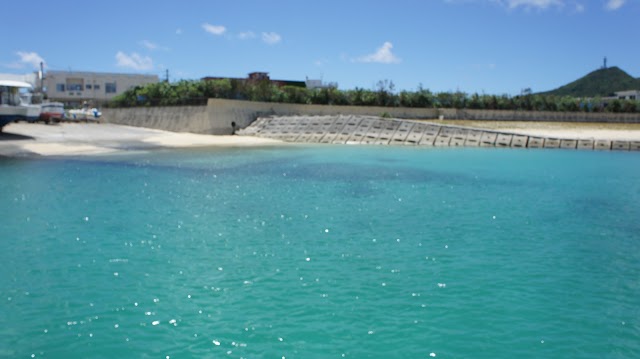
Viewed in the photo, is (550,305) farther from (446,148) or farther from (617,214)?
(446,148)

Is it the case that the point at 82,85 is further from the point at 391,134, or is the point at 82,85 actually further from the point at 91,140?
the point at 391,134

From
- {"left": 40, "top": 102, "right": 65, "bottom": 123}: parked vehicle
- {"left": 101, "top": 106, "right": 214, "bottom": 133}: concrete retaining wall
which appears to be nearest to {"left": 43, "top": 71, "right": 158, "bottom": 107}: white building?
{"left": 101, "top": 106, "right": 214, "bottom": 133}: concrete retaining wall

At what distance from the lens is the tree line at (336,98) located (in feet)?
215

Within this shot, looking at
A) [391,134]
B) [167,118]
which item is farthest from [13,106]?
[391,134]

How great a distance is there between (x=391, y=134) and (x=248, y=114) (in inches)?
676

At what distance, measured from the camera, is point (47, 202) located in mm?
21844

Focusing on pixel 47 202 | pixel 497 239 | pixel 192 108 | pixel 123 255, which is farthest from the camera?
pixel 192 108

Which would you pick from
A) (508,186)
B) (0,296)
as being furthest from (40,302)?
(508,186)

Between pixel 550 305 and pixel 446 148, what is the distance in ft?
141

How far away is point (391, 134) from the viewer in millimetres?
57312

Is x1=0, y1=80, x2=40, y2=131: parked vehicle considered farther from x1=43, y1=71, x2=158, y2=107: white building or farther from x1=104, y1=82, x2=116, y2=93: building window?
x1=104, y1=82, x2=116, y2=93: building window

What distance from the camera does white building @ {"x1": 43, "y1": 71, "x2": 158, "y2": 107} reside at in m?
112

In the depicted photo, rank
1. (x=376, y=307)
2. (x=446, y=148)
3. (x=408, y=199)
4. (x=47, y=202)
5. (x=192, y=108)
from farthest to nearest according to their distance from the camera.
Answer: (x=192, y=108) < (x=446, y=148) < (x=408, y=199) < (x=47, y=202) < (x=376, y=307)

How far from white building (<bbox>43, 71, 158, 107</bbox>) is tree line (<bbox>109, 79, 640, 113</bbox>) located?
4382 cm
